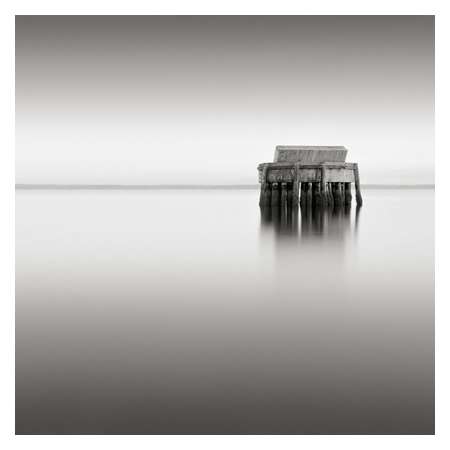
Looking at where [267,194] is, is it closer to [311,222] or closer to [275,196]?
[275,196]

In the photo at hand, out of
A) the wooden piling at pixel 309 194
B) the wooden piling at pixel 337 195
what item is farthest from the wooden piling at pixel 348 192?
the wooden piling at pixel 309 194

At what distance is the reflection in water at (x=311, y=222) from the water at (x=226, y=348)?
18.3 feet

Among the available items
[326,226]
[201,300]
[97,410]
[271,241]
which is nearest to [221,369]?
[97,410]

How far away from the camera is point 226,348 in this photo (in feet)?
16.0

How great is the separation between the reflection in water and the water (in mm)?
5586

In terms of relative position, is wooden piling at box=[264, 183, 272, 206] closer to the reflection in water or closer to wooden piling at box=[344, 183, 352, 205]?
the reflection in water

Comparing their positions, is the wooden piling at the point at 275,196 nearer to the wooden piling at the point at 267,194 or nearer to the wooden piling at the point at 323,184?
the wooden piling at the point at 267,194

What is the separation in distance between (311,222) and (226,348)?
15022 millimetres

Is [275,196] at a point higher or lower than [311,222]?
higher

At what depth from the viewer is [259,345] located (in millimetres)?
4961

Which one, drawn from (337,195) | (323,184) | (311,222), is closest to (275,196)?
(337,195)

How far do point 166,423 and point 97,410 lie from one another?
48 cm
